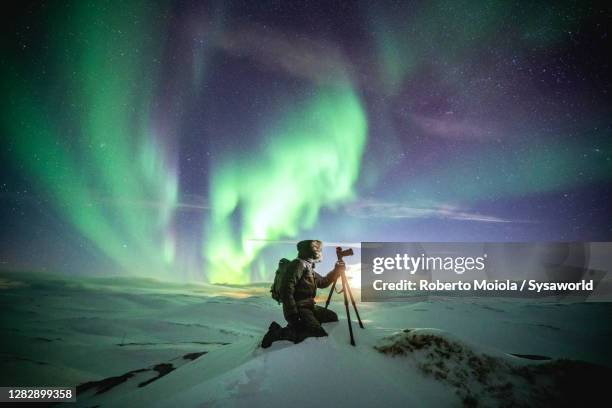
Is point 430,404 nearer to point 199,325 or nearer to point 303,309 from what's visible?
point 303,309

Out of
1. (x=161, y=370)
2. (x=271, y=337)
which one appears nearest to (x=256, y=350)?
(x=271, y=337)

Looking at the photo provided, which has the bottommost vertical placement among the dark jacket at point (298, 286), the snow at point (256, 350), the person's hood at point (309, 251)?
the snow at point (256, 350)

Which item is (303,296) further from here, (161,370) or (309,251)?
(161,370)

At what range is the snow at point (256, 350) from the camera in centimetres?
341

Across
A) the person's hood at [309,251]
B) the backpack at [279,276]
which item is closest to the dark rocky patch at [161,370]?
the backpack at [279,276]

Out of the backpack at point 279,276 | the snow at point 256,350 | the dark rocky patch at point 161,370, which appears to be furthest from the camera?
the dark rocky patch at point 161,370

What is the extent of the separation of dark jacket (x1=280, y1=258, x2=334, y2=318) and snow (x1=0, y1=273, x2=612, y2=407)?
2.08ft

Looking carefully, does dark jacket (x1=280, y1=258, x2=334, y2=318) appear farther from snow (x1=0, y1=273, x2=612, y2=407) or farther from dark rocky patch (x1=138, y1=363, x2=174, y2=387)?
dark rocky patch (x1=138, y1=363, x2=174, y2=387)

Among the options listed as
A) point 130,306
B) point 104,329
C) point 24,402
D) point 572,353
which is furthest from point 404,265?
point 130,306

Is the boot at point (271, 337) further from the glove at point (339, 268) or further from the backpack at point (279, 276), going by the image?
the glove at point (339, 268)

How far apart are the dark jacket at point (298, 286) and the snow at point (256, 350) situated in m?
0.63

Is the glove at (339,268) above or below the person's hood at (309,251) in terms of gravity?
below

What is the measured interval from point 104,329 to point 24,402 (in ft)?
28.8

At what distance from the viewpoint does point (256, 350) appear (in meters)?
4.70
